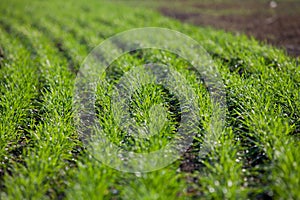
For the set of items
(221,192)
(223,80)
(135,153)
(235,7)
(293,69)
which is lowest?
(221,192)

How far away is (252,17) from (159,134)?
8699 mm

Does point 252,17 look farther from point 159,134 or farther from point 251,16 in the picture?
point 159,134

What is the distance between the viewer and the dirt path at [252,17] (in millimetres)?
7982

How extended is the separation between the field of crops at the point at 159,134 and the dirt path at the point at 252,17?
195 centimetres

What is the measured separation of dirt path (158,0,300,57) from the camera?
7.98 m

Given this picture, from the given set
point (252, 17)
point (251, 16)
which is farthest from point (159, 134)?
point (251, 16)

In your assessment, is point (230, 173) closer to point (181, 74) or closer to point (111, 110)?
point (111, 110)

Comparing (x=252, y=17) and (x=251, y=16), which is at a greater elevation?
(x=251, y=16)

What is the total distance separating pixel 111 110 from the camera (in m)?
4.05

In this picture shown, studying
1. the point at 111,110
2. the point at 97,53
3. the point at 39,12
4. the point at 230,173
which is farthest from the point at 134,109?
the point at 39,12

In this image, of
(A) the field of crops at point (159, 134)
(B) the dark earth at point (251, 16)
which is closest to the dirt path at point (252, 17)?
(B) the dark earth at point (251, 16)

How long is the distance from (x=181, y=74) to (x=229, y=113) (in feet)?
4.16

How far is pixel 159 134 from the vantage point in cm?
345

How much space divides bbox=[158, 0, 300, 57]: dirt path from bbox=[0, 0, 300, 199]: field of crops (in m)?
1.95
